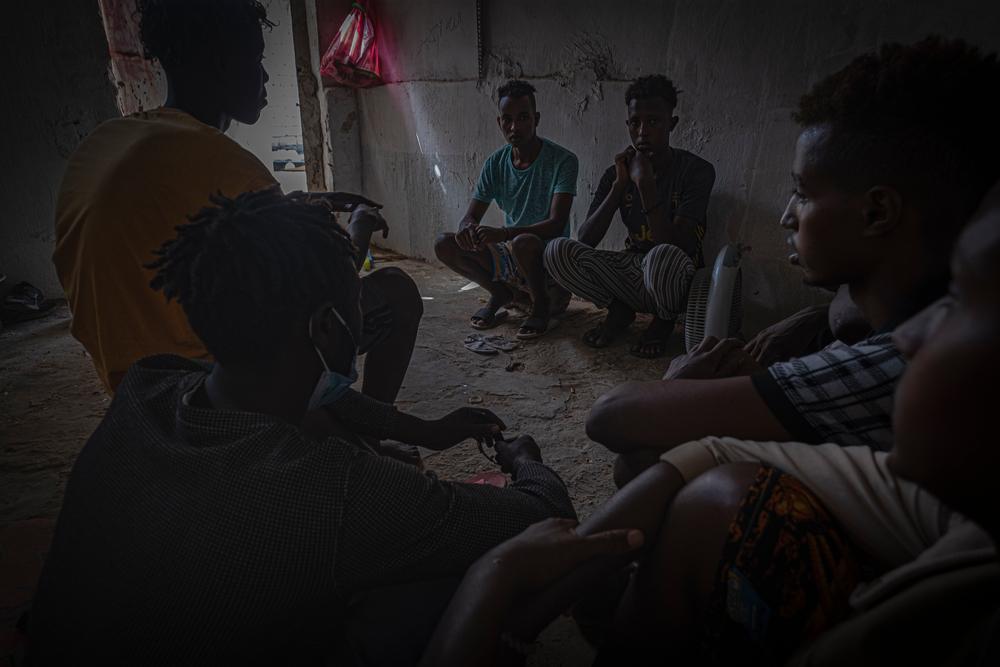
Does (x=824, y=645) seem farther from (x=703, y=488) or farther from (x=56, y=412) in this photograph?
(x=56, y=412)

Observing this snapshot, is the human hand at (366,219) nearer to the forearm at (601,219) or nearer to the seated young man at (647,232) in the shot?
the seated young man at (647,232)

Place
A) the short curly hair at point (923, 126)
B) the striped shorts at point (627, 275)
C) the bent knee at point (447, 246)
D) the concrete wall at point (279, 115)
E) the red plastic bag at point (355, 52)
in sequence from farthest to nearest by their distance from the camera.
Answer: the concrete wall at point (279, 115) < the red plastic bag at point (355, 52) < the bent knee at point (447, 246) < the striped shorts at point (627, 275) < the short curly hair at point (923, 126)

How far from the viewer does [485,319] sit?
375 centimetres

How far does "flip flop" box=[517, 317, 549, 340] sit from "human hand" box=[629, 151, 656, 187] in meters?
0.99

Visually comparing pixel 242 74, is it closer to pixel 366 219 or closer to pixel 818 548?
pixel 366 219

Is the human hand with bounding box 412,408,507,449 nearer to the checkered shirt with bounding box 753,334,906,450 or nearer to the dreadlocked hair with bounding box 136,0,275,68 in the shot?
the checkered shirt with bounding box 753,334,906,450

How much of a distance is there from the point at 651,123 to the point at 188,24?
7.50 feet

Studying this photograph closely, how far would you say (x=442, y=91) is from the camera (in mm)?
4922

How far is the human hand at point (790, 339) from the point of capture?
208cm

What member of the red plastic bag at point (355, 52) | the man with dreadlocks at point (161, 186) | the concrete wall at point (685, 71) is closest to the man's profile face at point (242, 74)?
the man with dreadlocks at point (161, 186)

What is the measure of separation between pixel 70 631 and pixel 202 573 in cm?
25

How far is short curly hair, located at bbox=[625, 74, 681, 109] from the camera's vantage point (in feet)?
10.2

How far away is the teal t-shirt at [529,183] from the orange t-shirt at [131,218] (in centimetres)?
245

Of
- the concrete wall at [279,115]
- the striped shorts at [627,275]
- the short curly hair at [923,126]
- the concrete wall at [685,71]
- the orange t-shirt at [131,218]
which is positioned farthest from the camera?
the concrete wall at [279,115]
